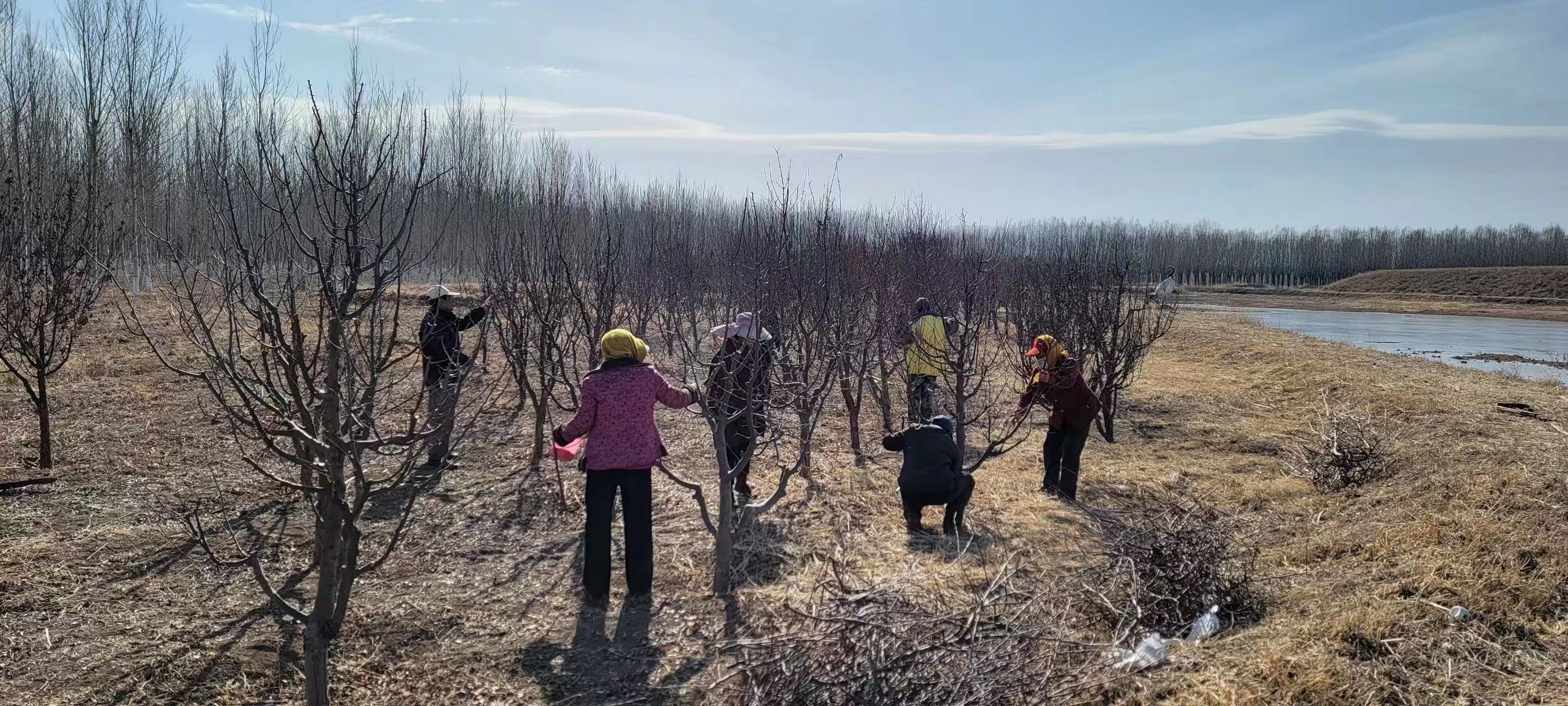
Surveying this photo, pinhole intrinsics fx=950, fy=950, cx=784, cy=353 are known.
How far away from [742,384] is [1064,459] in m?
2.48

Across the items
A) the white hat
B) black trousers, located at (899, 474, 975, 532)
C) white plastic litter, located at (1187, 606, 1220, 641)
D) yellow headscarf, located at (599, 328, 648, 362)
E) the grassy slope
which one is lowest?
white plastic litter, located at (1187, 606, 1220, 641)

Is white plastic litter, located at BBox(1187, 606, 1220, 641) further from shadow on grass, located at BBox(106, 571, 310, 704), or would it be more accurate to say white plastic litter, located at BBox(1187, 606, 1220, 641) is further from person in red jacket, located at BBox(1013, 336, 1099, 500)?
shadow on grass, located at BBox(106, 571, 310, 704)

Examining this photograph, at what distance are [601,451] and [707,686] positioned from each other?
1.20 metres

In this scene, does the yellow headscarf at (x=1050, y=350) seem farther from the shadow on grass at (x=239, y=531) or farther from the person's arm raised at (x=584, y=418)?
the shadow on grass at (x=239, y=531)

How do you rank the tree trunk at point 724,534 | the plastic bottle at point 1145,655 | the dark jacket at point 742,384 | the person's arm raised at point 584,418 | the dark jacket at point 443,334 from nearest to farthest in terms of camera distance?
the plastic bottle at point 1145,655
the person's arm raised at point 584,418
the tree trunk at point 724,534
the dark jacket at point 742,384
the dark jacket at point 443,334

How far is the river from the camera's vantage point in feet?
60.4

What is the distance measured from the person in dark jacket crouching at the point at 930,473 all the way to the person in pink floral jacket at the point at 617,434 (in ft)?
5.52

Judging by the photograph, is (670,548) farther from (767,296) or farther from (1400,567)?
(1400,567)

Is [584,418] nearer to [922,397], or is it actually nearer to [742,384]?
A: [742,384]

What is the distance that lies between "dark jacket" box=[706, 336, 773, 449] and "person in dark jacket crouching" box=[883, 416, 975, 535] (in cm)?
82

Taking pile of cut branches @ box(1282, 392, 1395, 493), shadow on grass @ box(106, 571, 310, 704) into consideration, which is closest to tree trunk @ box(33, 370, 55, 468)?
shadow on grass @ box(106, 571, 310, 704)

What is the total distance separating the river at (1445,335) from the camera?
18406 millimetres

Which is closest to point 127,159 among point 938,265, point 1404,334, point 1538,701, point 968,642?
point 938,265

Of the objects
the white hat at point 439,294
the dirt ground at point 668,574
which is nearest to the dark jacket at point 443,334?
the white hat at point 439,294
